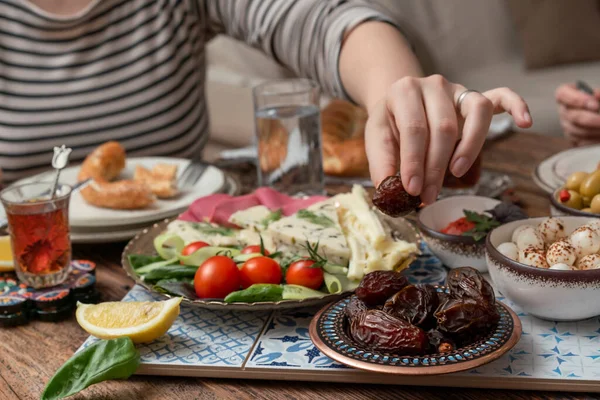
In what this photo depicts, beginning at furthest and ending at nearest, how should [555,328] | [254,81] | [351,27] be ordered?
[254,81] < [351,27] < [555,328]

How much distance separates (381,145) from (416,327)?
1.12 feet

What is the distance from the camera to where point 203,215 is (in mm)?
1442

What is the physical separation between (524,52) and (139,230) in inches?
118

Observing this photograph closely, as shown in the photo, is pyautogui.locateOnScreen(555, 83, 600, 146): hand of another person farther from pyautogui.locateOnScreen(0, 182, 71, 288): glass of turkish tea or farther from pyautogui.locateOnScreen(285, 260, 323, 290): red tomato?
pyautogui.locateOnScreen(0, 182, 71, 288): glass of turkish tea

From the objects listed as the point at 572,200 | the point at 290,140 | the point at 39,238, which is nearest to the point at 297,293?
the point at 39,238

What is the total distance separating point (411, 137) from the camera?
3.40 feet

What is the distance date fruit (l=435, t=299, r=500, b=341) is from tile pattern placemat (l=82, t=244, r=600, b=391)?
0.06 metres

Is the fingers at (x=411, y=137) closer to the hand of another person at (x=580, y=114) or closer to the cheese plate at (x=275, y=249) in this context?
the cheese plate at (x=275, y=249)

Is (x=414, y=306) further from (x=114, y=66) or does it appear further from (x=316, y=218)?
(x=114, y=66)

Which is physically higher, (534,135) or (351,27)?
(351,27)

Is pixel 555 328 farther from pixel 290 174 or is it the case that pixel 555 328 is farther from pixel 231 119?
pixel 231 119

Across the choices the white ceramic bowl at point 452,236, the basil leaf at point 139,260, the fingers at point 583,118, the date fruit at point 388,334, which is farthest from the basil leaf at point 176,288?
the fingers at point 583,118

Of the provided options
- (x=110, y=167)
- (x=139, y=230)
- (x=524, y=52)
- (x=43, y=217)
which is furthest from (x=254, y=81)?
(x=43, y=217)

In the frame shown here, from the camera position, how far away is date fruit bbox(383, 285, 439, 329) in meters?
0.95
